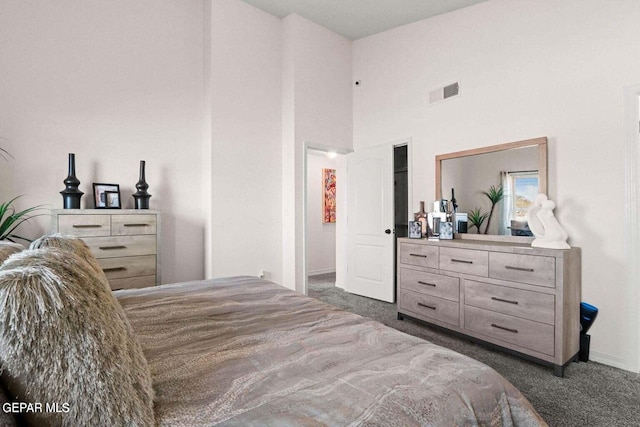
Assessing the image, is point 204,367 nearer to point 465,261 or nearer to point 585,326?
point 465,261

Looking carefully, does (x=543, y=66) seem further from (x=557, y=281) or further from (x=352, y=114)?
(x=352, y=114)

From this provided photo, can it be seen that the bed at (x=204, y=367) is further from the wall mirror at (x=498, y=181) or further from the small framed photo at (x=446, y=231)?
the wall mirror at (x=498, y=181)

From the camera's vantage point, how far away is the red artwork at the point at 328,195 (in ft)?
21.3

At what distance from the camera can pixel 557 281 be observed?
7.54ft

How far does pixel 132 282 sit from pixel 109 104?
5.89ft

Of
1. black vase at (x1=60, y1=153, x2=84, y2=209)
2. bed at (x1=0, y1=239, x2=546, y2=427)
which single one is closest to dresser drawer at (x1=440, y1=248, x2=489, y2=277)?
bed at (x1=0, y1=239, x2=546, y2=427)

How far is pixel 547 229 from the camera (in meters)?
2.54

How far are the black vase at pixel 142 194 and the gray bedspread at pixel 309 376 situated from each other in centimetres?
204

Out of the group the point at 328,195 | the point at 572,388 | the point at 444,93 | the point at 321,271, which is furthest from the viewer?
the point at 328,195

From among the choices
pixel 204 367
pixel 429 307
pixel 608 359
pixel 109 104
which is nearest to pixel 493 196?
pixel 429 307

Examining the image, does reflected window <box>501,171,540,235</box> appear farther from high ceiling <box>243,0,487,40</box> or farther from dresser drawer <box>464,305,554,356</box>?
high ceiling <box>243,0,487,40</box>

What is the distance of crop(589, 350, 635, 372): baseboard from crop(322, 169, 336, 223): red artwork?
14.9 feet

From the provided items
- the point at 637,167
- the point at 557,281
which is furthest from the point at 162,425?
the point at 637,167

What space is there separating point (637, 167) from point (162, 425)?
10.9 feet
